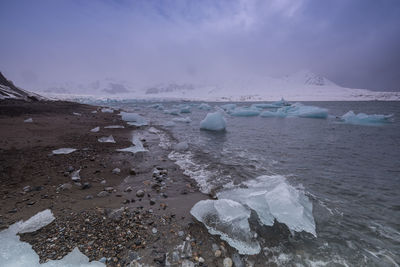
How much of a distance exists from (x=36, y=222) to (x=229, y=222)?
7.53ft

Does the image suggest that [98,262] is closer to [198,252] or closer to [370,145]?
[198,252]

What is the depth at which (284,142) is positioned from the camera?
7066 millimetres

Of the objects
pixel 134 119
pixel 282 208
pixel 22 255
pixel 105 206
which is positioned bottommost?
pixel 134 119

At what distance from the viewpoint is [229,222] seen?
81.1 inches

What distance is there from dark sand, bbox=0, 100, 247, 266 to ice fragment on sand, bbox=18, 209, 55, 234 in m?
0.07

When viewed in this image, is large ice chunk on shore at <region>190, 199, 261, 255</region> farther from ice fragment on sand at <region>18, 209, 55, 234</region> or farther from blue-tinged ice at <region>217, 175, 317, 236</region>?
ice fragment on sand at <region>18, 209, 55, 234</region>

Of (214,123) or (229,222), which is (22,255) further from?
(214,123)

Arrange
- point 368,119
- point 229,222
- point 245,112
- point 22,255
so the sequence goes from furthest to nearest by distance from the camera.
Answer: point 245,112, point 368,119, point 229,222, point 22,255

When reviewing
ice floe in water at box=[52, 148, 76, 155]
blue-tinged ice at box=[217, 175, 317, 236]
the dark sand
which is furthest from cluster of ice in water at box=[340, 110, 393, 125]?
ice floe in water at box=[52, 148, 76, 155]

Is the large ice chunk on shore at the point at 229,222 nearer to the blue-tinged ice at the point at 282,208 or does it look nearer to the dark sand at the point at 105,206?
the dark sand at the point at 105,206

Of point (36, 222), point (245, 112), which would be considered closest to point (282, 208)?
point (36, 222)

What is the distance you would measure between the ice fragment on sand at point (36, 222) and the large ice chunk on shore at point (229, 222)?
5.74 feet

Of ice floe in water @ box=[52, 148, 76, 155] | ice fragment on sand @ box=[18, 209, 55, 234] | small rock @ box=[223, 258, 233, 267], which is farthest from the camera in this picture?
ice floe in water @ box=[52, 148, 76, 155]

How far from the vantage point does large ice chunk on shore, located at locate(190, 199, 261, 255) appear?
1909 millimetres
